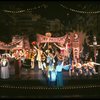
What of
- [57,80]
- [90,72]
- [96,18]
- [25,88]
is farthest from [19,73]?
[96,18]

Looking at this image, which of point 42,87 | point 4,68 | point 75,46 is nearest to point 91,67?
point 75,46

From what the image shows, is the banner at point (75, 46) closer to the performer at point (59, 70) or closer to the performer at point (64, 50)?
the performer at point (64, 50)

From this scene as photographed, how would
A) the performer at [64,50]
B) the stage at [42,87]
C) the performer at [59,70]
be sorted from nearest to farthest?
the stage at [42,87]
the performer at [59,70]
the performer at [64,50]

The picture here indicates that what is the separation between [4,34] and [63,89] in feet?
7.96

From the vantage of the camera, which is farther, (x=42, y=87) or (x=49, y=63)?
(x=49, y=63)

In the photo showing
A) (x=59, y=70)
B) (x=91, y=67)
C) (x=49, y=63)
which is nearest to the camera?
(x=59, y=70)

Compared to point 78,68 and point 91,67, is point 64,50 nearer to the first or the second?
point 78,68

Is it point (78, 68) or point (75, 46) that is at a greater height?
point (75, 46)

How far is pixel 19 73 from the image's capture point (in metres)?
9.89

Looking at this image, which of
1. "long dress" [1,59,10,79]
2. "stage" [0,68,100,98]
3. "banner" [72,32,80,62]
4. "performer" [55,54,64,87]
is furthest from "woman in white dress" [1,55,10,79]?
"banner" [72,32,80,62]

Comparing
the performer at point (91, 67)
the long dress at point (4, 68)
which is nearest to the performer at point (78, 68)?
the performer at point (91, 67)

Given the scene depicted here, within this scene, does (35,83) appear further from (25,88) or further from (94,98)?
(94,98)

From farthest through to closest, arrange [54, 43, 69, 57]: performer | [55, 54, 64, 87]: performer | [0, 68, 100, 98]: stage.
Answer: [54, 43, 69, 57]: performer, [55, 54, 64, 87]: performer, [0, 68, 100, 98]: stage

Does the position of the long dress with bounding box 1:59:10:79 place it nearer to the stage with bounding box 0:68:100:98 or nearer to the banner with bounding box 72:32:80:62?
the stage with bounding box 0:68:100:98
